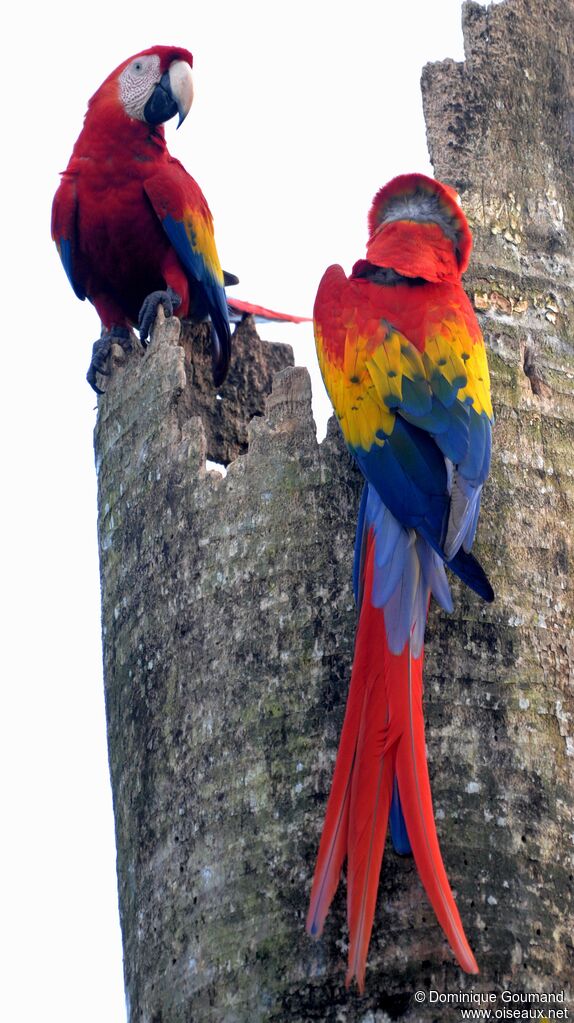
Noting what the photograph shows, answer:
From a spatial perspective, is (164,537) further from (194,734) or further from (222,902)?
(222,902)

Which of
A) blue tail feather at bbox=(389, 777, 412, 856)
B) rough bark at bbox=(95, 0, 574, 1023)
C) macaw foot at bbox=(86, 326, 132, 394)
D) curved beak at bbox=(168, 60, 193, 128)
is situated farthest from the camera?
curved beak at bbox=(168, 60, 193, 128)

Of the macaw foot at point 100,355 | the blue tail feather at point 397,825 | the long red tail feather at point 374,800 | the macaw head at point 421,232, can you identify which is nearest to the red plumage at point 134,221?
the macaw foot at point 100,355

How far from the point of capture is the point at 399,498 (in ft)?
14.6

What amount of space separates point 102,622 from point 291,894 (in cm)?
135

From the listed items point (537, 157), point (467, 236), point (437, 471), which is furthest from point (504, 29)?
point (437, 471)

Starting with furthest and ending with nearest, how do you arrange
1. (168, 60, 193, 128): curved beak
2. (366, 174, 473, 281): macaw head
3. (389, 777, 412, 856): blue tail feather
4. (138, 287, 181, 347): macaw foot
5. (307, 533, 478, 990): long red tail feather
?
(168, 60, 193, 128): curved beak, (138, 287, 181, 347): macaw foot, (366, 174, 473, 281): macaw head, (389, 777, 412, 856): blue tail feather, (307, 533, 478, 990): long red tail feather

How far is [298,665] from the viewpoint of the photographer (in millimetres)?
4617

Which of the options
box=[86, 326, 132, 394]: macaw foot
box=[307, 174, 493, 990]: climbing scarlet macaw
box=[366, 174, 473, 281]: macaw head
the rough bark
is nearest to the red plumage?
box=[86, 326, 132, 394]: macaw foot

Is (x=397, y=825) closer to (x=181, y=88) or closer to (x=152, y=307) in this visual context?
(x=152, y=307)

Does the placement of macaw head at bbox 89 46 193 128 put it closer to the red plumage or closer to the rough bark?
the red plumage

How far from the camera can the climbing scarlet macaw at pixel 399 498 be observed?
4.07 meters

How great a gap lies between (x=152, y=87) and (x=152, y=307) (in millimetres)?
1048

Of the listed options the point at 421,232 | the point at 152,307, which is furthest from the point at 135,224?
the point at 421,232

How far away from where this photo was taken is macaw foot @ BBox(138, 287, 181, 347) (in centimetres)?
598
